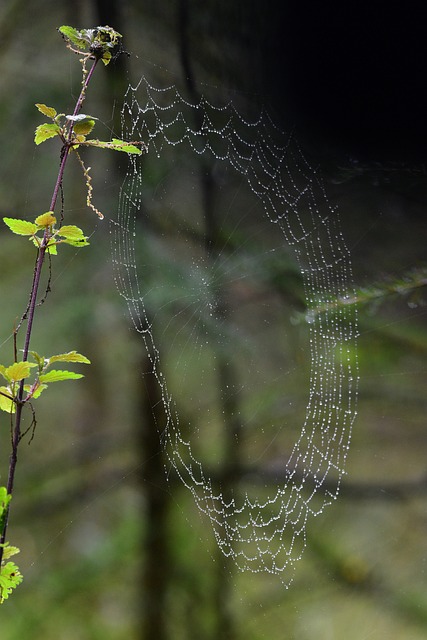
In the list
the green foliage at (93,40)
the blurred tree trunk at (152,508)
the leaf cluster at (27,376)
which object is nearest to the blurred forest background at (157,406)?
the blurred tree trunk at (152,508)

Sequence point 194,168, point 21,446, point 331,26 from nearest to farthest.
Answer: point 331,26, point 194,168, point 21,446

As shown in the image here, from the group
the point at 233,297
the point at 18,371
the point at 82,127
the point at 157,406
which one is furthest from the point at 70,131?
the point at 157,406

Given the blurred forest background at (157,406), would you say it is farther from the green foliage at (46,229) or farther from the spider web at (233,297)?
the green foliage at (46,229)

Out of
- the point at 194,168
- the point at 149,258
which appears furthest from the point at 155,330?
the point at 194,168

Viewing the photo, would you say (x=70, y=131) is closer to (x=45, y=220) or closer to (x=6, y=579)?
(x=45, y=220)

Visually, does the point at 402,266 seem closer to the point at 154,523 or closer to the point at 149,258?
the point at 149,258

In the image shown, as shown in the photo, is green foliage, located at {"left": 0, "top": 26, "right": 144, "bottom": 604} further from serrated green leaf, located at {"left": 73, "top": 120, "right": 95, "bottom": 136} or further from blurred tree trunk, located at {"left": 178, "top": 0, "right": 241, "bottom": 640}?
blurred tree trunk, located at {"left": 178, "top": 0, "right": 241, "bottom": 640}

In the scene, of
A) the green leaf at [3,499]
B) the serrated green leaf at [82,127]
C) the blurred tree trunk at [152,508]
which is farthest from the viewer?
the blurred tree trunk at [152,508]

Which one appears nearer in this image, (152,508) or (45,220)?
(45,220)
